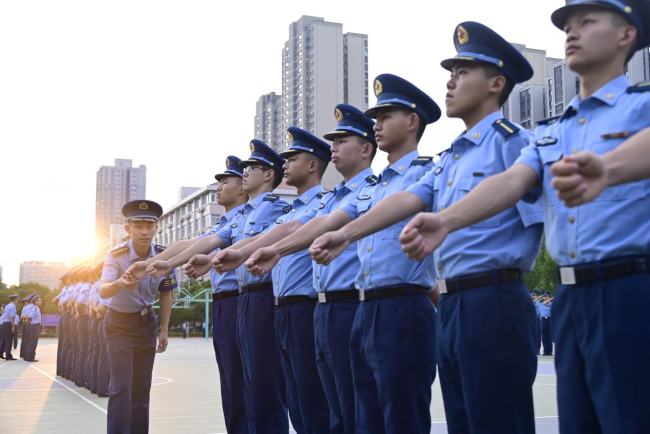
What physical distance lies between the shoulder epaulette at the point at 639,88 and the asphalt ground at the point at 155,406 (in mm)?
4639

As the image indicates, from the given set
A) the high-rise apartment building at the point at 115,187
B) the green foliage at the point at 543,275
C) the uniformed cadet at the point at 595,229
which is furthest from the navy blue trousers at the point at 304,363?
the high-rise apartment building at the point at 115,187

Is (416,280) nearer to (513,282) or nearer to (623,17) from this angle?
(513,282)

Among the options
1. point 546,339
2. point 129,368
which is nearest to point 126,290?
point 129,368

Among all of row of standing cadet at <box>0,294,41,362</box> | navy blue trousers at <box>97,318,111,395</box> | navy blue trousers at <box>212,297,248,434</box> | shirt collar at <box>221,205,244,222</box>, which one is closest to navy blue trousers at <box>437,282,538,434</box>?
navy blue trousers at <box>212,297,248,434</box>

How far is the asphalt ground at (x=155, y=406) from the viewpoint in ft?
25.4

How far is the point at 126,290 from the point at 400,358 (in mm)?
3328

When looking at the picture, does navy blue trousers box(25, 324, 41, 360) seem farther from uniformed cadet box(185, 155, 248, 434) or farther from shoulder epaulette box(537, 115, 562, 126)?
shoulder epaulette box(537, 115, 562, 126)

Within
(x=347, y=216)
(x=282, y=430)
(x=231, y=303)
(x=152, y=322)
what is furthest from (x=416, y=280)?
(x=152, y=322)

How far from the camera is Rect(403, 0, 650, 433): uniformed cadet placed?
2.54 m

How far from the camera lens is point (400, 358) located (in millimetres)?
4070

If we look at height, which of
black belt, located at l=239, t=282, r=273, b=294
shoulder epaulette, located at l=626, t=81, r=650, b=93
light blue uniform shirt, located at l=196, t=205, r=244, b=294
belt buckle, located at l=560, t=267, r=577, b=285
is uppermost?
shoulder epaulette, located at l=626, t=81, r=650, b=93

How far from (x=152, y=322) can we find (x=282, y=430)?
1690mm

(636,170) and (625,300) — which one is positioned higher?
(636,170)

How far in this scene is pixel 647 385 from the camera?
99.7 inches
